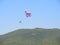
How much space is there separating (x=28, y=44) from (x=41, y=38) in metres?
0.38

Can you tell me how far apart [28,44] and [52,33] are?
2.34 feet

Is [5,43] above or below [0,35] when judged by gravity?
below

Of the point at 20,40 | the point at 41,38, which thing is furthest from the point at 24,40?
the point at 41,38

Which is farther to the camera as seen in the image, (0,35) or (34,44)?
(34,44)

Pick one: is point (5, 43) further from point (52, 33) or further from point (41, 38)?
point (52, 33)

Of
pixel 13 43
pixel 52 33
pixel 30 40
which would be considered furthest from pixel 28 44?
pixel 52 33

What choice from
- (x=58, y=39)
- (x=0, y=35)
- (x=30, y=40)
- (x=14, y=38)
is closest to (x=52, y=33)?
(x=58, y=39)

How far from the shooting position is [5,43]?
4121 millimetres

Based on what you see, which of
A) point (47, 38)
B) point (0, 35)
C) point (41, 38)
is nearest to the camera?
point (0, 35)

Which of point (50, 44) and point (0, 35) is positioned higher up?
point (0, 35)

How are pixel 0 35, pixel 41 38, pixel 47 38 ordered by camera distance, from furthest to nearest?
pixel 41 38 < pixel 47 38 < pixel 0 35

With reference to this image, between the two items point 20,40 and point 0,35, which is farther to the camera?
point 20,40

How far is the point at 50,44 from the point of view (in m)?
4.19

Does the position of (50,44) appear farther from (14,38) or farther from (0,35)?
(0,35)
